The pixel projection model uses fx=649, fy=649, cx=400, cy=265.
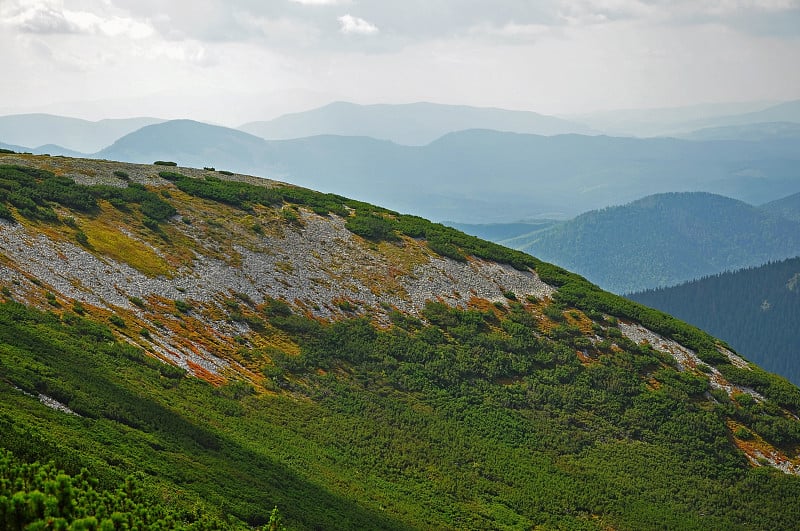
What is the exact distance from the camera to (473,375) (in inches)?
1663

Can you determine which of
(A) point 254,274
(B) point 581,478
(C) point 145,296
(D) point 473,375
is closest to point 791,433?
(B) point 581,478

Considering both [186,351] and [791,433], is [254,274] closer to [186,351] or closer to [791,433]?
[186,351]

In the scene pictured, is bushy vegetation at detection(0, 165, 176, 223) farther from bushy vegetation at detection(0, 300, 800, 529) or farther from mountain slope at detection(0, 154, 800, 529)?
bushy vegetation at detection(0, 300, 800, 529)

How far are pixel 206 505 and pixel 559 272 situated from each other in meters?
47.8

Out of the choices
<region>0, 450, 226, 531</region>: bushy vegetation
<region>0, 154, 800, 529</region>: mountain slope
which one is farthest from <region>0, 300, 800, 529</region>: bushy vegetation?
<region>0, 450, 226, 531</region>: bushy vegetation

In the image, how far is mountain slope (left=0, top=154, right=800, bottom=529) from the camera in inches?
938

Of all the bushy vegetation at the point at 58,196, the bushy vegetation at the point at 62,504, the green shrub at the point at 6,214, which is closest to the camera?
the bushy vegetation at the point at 62,504

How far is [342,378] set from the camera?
125ft

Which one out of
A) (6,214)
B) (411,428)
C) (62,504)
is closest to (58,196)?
(6,214)

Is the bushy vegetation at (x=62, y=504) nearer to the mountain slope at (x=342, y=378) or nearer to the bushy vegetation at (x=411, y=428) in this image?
the bushy vegetation at (x=411, y=428)

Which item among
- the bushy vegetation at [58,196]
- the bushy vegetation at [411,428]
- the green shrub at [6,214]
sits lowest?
the bushy vegetation at [411,428]

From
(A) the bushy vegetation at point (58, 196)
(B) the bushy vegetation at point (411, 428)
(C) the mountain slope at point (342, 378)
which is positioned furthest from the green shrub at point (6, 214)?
(B) the bushy vegetation at point (411, 428)

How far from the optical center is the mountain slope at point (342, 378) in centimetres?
2381

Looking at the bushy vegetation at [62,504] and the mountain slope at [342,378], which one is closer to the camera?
the bushy vegetation at [62,504]
